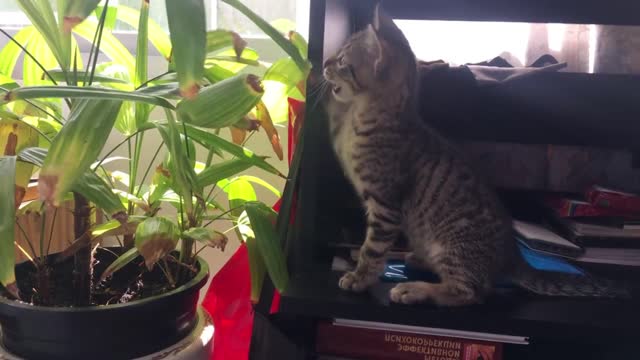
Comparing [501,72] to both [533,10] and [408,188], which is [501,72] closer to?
[533,10]

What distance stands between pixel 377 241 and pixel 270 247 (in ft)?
0.55

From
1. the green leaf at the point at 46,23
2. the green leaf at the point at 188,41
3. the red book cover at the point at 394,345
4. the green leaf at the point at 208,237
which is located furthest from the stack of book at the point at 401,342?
the green leaf at the point at 46,23

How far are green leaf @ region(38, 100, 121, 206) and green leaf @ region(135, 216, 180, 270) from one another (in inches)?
4.6

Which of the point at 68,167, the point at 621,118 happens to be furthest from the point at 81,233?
the point at 621,118

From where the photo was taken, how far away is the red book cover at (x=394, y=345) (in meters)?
0.75

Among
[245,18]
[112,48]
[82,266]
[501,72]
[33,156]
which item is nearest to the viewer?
[33,156]

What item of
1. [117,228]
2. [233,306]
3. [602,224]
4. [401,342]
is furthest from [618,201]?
[117,228]

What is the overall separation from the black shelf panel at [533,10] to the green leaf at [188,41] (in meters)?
0.49

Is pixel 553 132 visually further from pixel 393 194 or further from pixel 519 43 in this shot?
pixel 393 194

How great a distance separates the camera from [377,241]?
2.63ft

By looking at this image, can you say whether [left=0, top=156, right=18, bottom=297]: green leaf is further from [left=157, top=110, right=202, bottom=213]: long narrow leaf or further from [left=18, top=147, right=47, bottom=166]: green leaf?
[left=157, top=110, right=202, bottom=213]: long narrow leaf

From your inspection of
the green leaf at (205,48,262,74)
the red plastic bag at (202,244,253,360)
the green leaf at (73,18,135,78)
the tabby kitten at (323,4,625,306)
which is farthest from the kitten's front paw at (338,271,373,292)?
the green leaf at (73,18,135,78)

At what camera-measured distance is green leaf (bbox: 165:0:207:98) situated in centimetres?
55

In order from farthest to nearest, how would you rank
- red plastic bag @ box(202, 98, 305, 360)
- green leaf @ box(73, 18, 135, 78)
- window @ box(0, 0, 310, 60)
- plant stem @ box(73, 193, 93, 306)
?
window @ box(0, 0, 310, 60) < red plastic bag @ box(202, 98, 305, 360) < green leaf @ box(73, 18, 135, 78) < plant stem @ box(73, 193, 93, 306)
